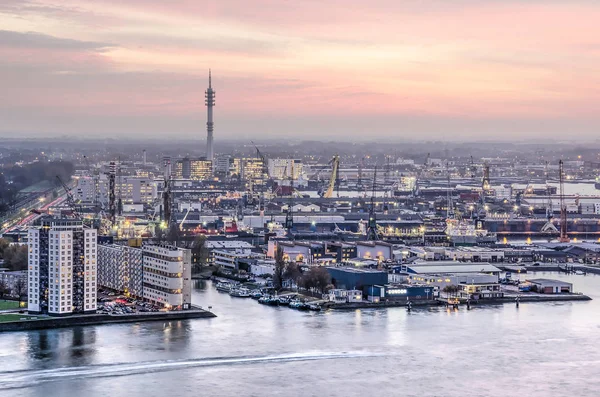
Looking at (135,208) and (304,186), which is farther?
(304,186)

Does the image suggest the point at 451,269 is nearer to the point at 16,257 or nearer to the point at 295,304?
the point at 295,304

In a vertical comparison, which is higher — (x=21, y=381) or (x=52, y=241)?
(x=52, y=241)

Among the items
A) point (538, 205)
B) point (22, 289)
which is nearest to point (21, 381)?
point (22, 289)

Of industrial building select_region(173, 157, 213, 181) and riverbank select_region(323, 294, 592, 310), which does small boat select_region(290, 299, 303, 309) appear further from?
industrial building select_region(173, 157, 213, 181)

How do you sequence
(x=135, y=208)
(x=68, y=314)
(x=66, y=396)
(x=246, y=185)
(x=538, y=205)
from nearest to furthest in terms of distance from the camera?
1. (x=66, y=396)
2. (x=68, y=314)
3. (x=135, y=208)
4. (x=538, y=205)
5. (x=246, y=185)

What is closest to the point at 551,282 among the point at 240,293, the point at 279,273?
the point at 279,273

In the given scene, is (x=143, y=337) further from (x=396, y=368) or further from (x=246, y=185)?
(x=246, y=185)
